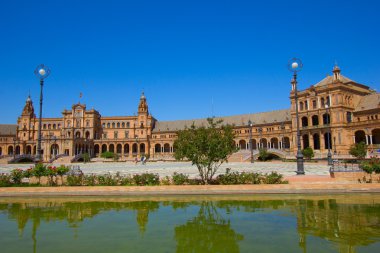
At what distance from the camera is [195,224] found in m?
10.6

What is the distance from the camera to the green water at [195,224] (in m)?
8.18

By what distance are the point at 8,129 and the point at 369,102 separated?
10224 centimetres

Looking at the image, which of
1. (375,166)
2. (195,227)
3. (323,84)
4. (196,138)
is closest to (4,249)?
(195,227)

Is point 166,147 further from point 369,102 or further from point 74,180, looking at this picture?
point 74,180

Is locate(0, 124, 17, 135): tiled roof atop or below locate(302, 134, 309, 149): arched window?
atop

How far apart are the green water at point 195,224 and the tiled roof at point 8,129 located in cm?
9761

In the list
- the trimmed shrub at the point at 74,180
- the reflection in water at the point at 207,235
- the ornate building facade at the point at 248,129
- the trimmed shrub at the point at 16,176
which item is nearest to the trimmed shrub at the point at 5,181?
the trimmed shrub at the point at 16,176

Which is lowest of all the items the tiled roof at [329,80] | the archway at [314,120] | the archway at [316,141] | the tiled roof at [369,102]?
the archway at [316,141]

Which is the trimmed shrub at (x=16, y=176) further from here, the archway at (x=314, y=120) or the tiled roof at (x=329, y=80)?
the tiled roof at (x=329, y=80)

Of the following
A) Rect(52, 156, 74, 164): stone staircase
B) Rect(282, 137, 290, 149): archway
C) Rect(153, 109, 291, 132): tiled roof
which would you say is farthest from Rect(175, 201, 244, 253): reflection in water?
Rect(282, 137, 290, 149): archway

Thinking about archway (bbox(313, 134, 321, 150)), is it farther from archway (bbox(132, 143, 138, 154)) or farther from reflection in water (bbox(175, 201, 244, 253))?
reflection in water (bbox(175, 201, 244, 253))

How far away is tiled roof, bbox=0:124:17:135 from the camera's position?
99188 mm

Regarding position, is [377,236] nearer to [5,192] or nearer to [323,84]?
[5,192]

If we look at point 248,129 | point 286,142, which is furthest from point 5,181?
point 248,129
